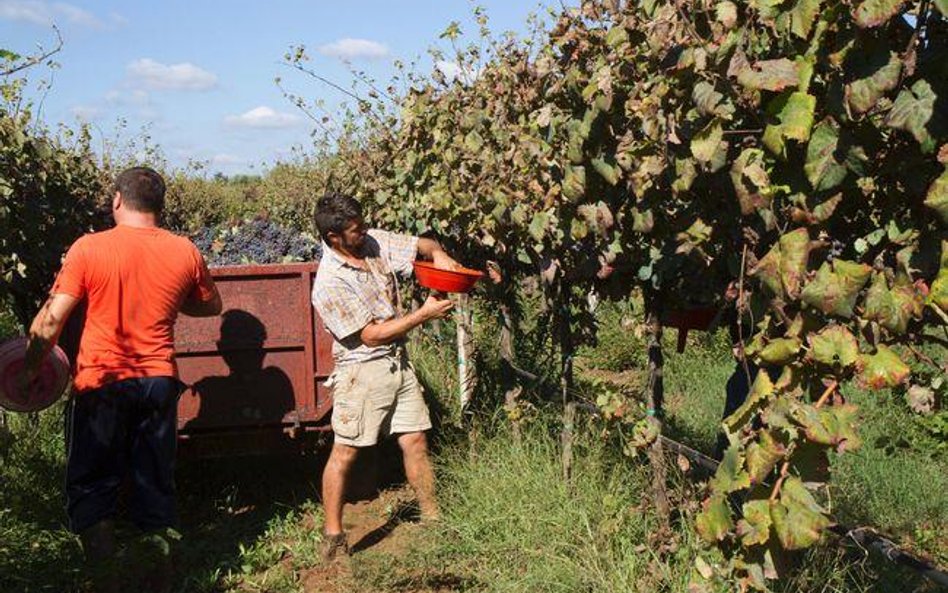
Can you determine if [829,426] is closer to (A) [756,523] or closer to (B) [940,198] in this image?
(A) [756,523]

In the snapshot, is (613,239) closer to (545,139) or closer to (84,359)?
(545,139)

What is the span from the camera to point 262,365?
19.5 feet

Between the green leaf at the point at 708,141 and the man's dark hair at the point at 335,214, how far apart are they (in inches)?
109

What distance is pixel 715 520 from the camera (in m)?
2.34

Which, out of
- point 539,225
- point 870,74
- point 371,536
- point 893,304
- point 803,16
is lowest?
Answer: point 371,536

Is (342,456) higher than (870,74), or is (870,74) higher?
(870,74)

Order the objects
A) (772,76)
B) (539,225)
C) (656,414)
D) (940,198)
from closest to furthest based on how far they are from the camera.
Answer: (940,198) → (772,76) → (539,225) → (656,414)

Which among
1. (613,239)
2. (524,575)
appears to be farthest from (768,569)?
(524,575)

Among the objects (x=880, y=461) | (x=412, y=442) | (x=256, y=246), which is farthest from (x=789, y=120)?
(x=256, y=246)

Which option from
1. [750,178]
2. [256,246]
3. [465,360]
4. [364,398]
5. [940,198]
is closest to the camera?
[940,198]

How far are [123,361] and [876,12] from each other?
372cm

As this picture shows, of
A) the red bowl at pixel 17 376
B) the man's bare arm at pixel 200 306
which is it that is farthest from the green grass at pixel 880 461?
the red bowl at pixel 17 376

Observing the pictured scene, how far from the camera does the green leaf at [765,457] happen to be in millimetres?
2191

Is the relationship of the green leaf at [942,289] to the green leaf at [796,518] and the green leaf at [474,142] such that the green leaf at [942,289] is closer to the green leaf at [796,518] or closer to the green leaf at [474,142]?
the green leaf at [796,518]
